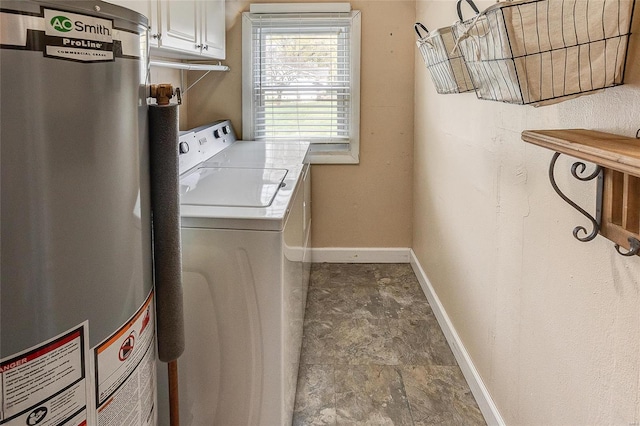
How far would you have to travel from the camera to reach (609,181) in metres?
1.09

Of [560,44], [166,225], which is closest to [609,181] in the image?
[560,44]

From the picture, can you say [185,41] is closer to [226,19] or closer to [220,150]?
[220,150]

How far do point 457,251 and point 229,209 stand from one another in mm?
1284

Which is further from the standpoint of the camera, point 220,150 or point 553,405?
point 220,150

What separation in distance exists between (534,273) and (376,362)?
1.07m

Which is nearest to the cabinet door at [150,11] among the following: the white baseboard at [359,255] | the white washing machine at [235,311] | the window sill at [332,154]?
the white washing machine at [235,311]

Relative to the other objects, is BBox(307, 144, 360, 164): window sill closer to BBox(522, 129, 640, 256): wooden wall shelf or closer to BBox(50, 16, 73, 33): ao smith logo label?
BBox(522, 129, 640, 256): wooden wall shelf

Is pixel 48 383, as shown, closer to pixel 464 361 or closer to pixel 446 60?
pixel 446 60

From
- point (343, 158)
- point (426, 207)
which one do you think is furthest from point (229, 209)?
A: point (343, 158)

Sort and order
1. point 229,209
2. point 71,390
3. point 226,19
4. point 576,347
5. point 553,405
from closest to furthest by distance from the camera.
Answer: point 71,390 < point 576,347 < point 553,405 < point 229,209 < point 226,19

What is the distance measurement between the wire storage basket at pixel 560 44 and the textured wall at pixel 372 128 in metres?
2.54

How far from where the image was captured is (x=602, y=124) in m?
1.17

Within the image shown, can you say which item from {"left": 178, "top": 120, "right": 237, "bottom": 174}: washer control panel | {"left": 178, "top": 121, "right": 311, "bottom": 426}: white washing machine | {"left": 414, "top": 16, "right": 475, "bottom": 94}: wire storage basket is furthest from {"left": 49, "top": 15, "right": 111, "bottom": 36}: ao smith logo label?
{"left": 178, "top": 120, "right": 237, "bottom": 174}: washer control panel

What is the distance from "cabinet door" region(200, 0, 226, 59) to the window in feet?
0.80
